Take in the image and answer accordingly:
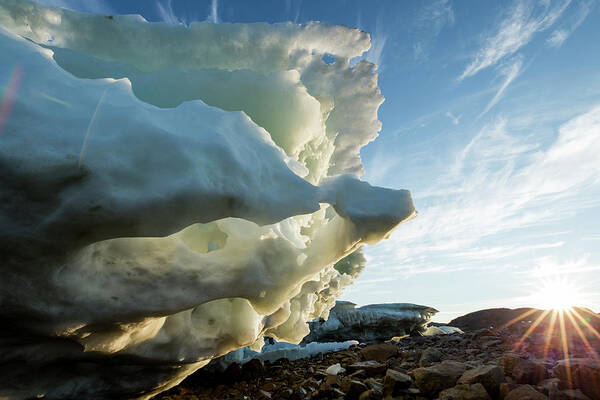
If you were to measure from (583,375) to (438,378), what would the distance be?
2.71 ft

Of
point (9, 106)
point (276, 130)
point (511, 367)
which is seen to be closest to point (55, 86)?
point (9, 106)

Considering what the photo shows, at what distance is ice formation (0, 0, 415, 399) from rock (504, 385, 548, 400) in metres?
1.17

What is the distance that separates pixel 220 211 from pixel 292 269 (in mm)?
854

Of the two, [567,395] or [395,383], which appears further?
[395,383]

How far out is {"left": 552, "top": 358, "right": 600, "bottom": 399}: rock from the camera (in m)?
1.92

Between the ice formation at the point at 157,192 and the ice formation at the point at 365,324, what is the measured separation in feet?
27.9

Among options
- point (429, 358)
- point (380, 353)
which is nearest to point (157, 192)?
point (429, 358)

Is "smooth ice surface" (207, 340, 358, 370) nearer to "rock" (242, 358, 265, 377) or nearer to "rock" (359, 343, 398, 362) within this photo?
"rock" (242, 358, 265, 377)

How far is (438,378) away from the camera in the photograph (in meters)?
2.21

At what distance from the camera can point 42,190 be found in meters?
1.29

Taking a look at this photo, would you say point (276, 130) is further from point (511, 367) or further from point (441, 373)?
point (511, 367)

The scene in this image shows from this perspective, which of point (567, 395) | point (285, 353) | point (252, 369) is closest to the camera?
point (567, 395)

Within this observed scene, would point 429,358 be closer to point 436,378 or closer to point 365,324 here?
point 436,378

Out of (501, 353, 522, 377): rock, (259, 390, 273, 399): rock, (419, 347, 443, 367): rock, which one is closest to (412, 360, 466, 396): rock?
(501, 353, 522, 377): rock
